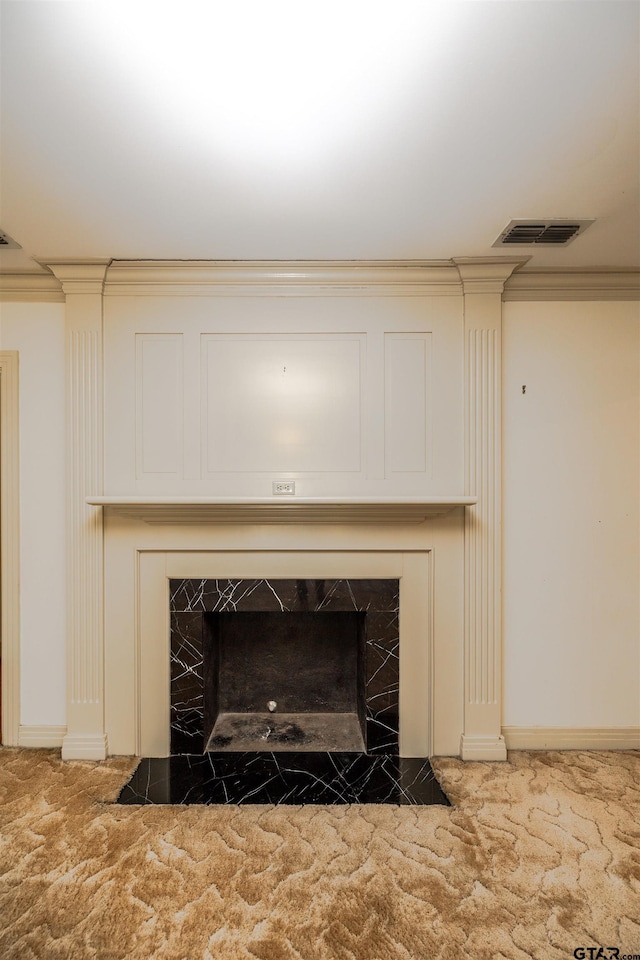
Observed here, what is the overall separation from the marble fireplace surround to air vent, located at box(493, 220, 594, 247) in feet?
4.37

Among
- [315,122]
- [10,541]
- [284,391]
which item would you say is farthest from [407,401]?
[10,541]

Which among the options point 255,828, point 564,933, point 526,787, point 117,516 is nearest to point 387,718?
point 526,787

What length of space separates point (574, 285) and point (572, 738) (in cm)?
249

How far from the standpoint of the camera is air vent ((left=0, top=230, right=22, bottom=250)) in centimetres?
242

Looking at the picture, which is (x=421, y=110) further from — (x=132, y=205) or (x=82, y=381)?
(x=82, y=381)

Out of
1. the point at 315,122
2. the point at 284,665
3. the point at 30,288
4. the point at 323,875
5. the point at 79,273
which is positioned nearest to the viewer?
the point at 315,122

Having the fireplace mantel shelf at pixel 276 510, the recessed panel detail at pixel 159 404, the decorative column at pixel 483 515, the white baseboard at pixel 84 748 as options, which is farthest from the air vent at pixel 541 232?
the white baseboard at pixel 84 748

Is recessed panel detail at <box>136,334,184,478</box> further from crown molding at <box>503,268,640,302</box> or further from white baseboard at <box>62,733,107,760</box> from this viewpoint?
crown molding at <box>503,268,640,302</box>

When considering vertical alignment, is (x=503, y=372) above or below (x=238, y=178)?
below

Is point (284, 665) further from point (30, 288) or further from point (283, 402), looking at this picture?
point (30, 288)

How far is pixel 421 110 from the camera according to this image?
162 cm

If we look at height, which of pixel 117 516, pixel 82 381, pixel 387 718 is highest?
pixel 82 381

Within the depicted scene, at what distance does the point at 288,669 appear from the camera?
126 inches

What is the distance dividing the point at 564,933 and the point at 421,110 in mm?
2650
